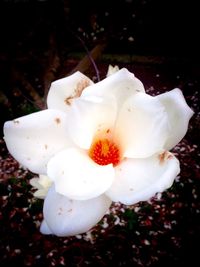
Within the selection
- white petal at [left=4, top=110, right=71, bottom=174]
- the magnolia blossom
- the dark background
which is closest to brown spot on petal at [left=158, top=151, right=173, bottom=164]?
the magnolia blossom

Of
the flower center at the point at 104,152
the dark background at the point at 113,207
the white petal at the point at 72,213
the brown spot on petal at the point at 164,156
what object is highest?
the brown spot on petal at the point at 164,156

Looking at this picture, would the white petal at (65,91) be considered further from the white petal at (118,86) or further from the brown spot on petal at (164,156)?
the brown spot on petal at (164,156)

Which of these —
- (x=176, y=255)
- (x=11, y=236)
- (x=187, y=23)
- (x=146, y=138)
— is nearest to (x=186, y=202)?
(x=176, y=255)

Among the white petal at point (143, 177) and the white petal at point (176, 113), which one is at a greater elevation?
the white petal at point (176, 113)

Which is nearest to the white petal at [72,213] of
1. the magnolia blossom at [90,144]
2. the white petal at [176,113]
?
the magnolia blossom at [90,144]

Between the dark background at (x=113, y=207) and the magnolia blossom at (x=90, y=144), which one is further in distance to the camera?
the dark background at (x=113, y=207)
